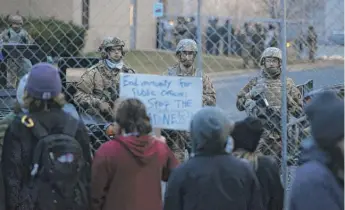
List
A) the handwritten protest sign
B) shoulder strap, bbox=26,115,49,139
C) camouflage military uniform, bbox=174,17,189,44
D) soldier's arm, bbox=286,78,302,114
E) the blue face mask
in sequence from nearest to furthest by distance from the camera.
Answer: shoulder strap, bbox=26,115,49,139 → the blue face mask → the handwritten protest sign → soldier's arm, bbox=286,78,302,114 → camouflage military uniform, bbox=174,17,189,44

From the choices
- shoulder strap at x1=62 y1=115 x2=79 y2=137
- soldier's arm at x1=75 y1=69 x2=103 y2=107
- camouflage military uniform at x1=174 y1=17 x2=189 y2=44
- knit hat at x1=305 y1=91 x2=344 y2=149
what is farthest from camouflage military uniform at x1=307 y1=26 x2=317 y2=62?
knit hat at x1=305 y1=91 x2=344 y2=149

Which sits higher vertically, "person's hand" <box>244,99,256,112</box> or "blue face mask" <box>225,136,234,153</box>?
"person's hand" <box>244,99,256,112</box>

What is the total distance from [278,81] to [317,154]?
3.47m

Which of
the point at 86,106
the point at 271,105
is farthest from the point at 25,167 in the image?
the point at 271,105

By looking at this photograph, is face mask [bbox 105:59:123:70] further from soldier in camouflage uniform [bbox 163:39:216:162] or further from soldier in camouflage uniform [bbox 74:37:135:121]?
soldier in camouflage uniform [bbox 163:39:216:162]

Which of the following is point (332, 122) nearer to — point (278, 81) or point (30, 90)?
point (30, 90)

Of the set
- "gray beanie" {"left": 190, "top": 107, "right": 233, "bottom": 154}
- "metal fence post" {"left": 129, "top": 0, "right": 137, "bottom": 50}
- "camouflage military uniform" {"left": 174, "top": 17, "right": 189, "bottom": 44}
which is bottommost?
"gray beanie" {"left": 190, "top": 107, "right": 233, "bottom": 154}

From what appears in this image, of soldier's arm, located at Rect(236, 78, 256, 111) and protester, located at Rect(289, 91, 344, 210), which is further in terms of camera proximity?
soldier's arm, located at Rect(236, 78, 256, 111)

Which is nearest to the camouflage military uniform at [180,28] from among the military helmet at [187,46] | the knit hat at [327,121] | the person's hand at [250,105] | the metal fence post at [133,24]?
the metal fence post at [133,24]

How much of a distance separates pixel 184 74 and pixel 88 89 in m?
0.96

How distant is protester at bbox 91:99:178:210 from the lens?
13.1 ft

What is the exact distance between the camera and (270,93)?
6301 millimetres

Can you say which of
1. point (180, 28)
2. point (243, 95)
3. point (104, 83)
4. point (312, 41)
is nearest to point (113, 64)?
point (104, 83)

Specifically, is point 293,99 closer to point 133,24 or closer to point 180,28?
point 133,24
